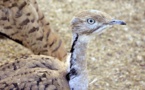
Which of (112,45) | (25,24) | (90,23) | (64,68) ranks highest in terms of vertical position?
(90,23)

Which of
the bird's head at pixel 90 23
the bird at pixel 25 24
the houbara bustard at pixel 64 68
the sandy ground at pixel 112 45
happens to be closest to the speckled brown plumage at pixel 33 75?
the houbara bustard at pixel 64 68

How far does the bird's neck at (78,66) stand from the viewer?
2.28 meters

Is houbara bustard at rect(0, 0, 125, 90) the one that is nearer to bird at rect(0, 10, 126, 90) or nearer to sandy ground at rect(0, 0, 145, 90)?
bird at rect(0, 10, 126, 90)

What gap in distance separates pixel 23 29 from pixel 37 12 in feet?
0.57

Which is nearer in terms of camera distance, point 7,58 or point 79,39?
point 79,39

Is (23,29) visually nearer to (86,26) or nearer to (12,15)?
(12,15)

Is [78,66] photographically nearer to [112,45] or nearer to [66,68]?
[66,68]

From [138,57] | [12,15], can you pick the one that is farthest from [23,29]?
[138,57]

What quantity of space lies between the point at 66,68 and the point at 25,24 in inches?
22.1

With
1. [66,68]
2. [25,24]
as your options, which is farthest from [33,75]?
[25,24]

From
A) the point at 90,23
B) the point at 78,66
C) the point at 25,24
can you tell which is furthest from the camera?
the point at 25,24

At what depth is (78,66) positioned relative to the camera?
7.72 ft

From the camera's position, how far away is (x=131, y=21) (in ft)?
12.5

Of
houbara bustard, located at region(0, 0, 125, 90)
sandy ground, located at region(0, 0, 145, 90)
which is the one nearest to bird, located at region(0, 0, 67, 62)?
sandy ground, located at region(0, 0, 145, 90)
